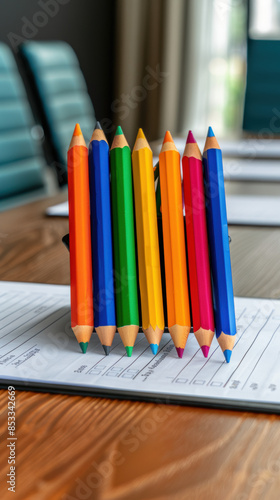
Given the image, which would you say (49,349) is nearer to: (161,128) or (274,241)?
(274,241)

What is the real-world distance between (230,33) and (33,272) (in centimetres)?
294

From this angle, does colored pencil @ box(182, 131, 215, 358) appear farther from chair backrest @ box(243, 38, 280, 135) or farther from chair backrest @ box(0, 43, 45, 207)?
chair backrest @ box(243, 38, 280, 135)

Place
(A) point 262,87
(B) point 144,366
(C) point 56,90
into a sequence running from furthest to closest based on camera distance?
(A) point 262,87
(C) point 56,90
(B) point 144,366

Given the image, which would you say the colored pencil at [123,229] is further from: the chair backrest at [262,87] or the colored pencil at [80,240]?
the chair backrest at [262,87]

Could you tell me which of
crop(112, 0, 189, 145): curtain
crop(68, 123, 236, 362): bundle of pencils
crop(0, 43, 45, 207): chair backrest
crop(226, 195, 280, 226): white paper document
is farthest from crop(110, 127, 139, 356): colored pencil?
crop(112, 0, 189, 145): curtain

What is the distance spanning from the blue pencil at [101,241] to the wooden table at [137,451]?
2.9 inches

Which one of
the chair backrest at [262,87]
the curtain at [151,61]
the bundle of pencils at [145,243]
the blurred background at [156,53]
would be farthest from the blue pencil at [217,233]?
the curtain at [151,61]

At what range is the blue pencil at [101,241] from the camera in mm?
501

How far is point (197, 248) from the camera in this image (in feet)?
1.65

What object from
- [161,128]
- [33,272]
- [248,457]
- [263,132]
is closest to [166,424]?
[248,457]

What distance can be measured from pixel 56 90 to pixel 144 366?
4.97 ft
